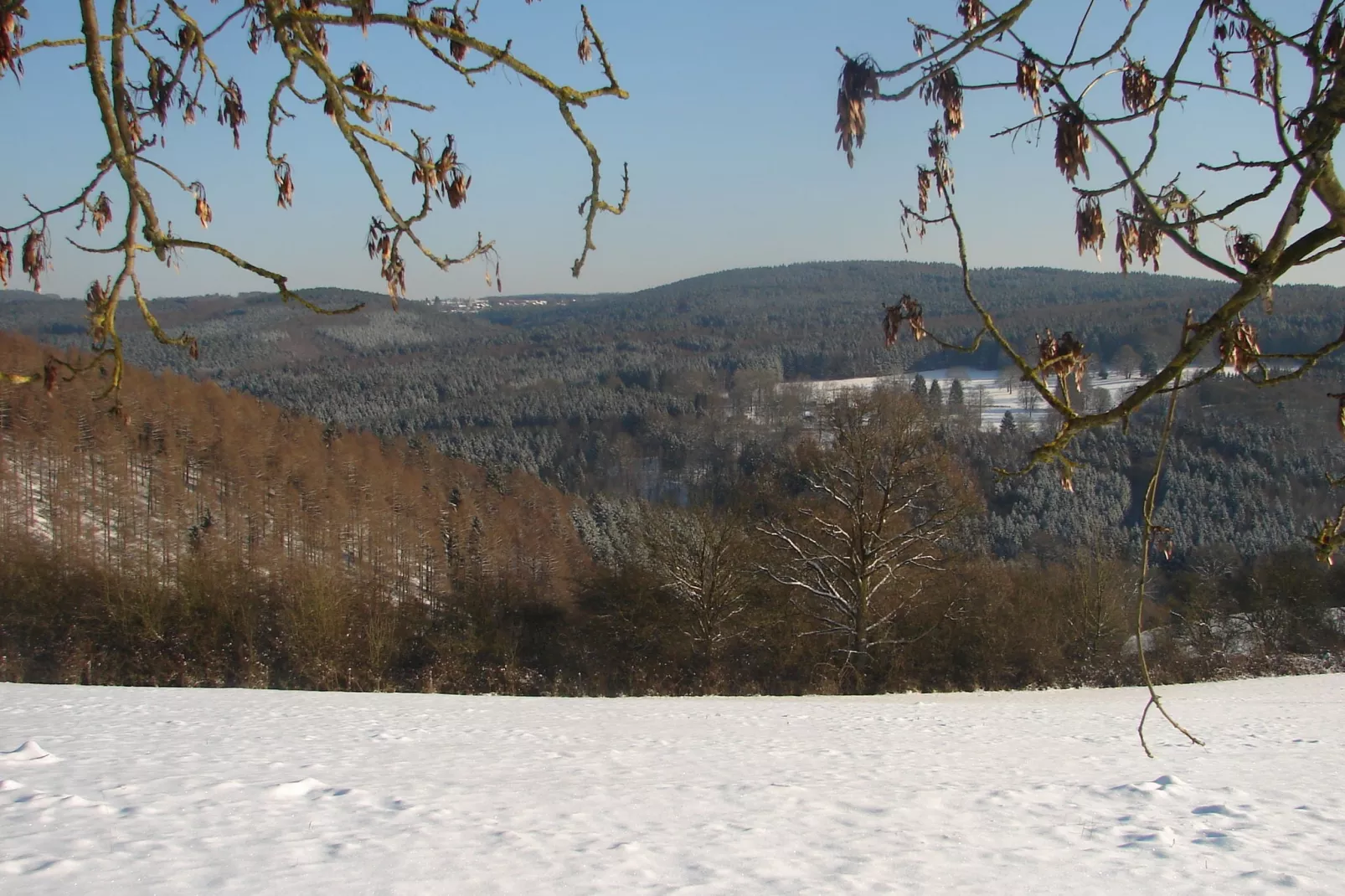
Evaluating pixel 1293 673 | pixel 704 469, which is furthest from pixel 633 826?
pixel 704 469

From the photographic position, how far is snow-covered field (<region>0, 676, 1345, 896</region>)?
3975 millimetres

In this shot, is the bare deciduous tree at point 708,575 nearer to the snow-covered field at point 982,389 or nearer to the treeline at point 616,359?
the treeline at point 616,359

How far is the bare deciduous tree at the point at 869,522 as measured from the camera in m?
17.5

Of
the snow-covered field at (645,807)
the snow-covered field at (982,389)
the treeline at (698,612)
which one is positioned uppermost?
the snow-covered field at (982,389)

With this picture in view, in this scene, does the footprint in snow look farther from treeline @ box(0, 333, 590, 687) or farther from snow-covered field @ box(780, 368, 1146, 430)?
snow-covered field @ box(780, 368, 1146, 430)

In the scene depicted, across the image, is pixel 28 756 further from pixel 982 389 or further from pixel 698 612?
pixel 982 389

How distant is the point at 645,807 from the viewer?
5516 millimetres

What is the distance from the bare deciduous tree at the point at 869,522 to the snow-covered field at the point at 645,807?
734cm

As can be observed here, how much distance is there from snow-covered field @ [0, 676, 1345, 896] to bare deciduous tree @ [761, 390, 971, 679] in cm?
734

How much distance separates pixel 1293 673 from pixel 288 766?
25.3 m

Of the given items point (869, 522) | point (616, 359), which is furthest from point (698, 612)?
point (616, 359)

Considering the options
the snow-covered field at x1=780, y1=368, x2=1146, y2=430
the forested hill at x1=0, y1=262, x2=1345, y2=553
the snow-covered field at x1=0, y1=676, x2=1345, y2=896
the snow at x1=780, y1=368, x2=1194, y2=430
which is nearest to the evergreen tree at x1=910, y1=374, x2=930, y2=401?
the snow-covered field at x1=0, y1=676, x2=1345, y2=896

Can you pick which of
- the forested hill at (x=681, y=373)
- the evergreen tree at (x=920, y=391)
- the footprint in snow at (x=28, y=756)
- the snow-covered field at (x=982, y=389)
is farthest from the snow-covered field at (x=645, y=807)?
the snow-covered field at (x=982, y=389)

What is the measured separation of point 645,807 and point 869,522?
43.4 ft
